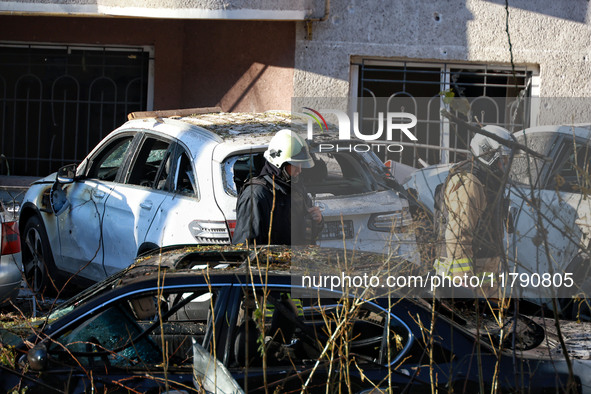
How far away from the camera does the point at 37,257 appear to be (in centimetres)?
834

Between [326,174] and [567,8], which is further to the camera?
[567,8]

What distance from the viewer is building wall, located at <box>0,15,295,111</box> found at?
37.6 feet

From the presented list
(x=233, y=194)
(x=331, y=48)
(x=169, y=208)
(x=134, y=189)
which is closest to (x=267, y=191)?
(x=233, y=194)

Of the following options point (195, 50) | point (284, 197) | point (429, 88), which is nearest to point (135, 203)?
point (284, 197)

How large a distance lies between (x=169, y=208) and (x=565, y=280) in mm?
3182

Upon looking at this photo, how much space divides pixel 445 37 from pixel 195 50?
3.39m

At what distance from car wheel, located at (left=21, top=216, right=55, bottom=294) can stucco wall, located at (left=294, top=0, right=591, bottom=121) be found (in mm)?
4065

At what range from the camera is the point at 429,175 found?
24.1 ft

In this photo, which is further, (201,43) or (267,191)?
(201,43)

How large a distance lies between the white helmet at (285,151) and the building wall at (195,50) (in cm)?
536

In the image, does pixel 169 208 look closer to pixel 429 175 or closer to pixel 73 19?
pixel 429 175

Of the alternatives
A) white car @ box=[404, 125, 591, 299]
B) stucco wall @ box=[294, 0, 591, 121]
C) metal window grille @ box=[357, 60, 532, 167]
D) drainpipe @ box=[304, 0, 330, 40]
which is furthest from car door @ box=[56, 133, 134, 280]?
metal window grille @ box=[357, 60, 532, 167]

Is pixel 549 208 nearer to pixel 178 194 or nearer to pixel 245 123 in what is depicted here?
pixel 178 194

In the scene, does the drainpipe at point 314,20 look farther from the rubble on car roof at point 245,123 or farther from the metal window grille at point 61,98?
the rubble on car roof at point 245,123
